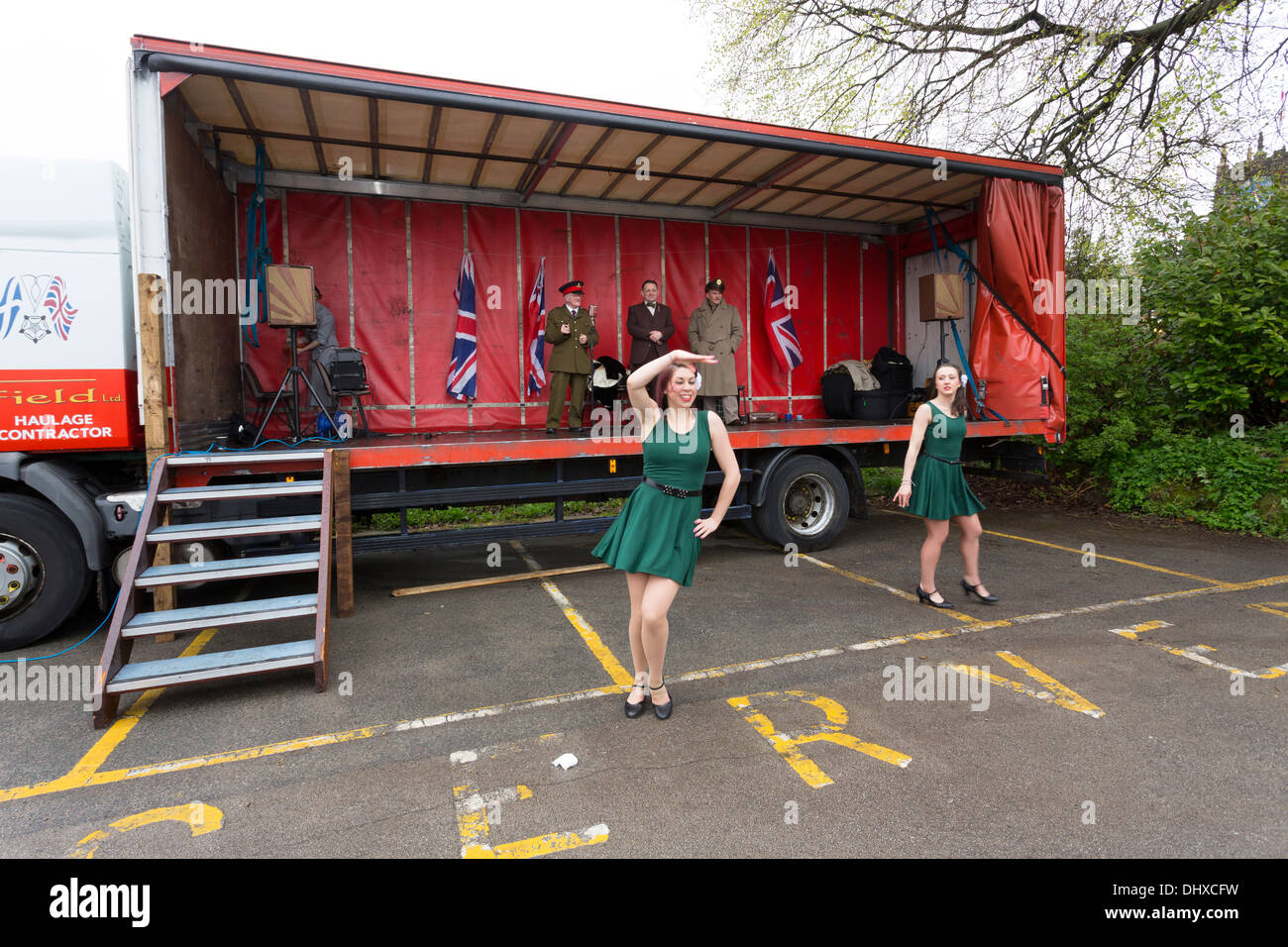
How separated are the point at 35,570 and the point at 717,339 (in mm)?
5983

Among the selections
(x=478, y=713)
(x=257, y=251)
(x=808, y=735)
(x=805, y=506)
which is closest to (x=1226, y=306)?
(x=805, y=506)

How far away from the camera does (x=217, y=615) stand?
3.78m

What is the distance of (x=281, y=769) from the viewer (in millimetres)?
2951

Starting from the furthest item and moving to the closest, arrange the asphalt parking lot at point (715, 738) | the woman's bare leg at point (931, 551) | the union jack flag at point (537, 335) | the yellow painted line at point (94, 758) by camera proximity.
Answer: the union jack flag at point (537, 335)
the woman's bare leg at point (931, 551)
the yellow painted line at point (94, 758)
the asphalt parking lot at point (715, 738)

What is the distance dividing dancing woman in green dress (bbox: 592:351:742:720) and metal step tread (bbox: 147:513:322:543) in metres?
2.07

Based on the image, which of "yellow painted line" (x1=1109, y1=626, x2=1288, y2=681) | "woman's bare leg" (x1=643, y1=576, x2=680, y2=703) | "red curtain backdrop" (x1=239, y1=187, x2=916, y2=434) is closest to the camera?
"woman's bare leg" (x1=643, y1=576, x2=680, y2=703)

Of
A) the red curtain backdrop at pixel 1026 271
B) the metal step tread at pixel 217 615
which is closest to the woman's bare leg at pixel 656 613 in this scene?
the metal step tread at pixel 217 615

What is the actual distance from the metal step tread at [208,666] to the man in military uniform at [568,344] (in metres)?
4.13

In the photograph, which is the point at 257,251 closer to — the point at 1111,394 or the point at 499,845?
the point at 499,845

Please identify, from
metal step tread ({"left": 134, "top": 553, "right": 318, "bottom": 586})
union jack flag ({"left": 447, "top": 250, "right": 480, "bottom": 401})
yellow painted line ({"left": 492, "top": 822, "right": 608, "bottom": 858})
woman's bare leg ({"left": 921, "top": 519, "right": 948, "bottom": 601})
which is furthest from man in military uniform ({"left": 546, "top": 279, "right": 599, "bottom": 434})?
yellow painted line ({"left": 492, "top": 822, "right": 608, "bottom": 858})

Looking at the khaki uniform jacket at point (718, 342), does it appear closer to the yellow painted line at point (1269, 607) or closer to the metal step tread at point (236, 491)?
the metal step tread at point (236, 491)

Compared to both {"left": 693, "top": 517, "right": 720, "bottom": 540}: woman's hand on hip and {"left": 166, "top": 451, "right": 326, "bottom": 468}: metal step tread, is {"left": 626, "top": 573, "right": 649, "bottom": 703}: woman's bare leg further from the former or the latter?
{"left": 166, "top": 451, "right": 326, "bottom": 468}: metal step tread

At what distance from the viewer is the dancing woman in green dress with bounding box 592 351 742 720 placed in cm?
313

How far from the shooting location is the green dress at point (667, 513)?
3146 millimetres
